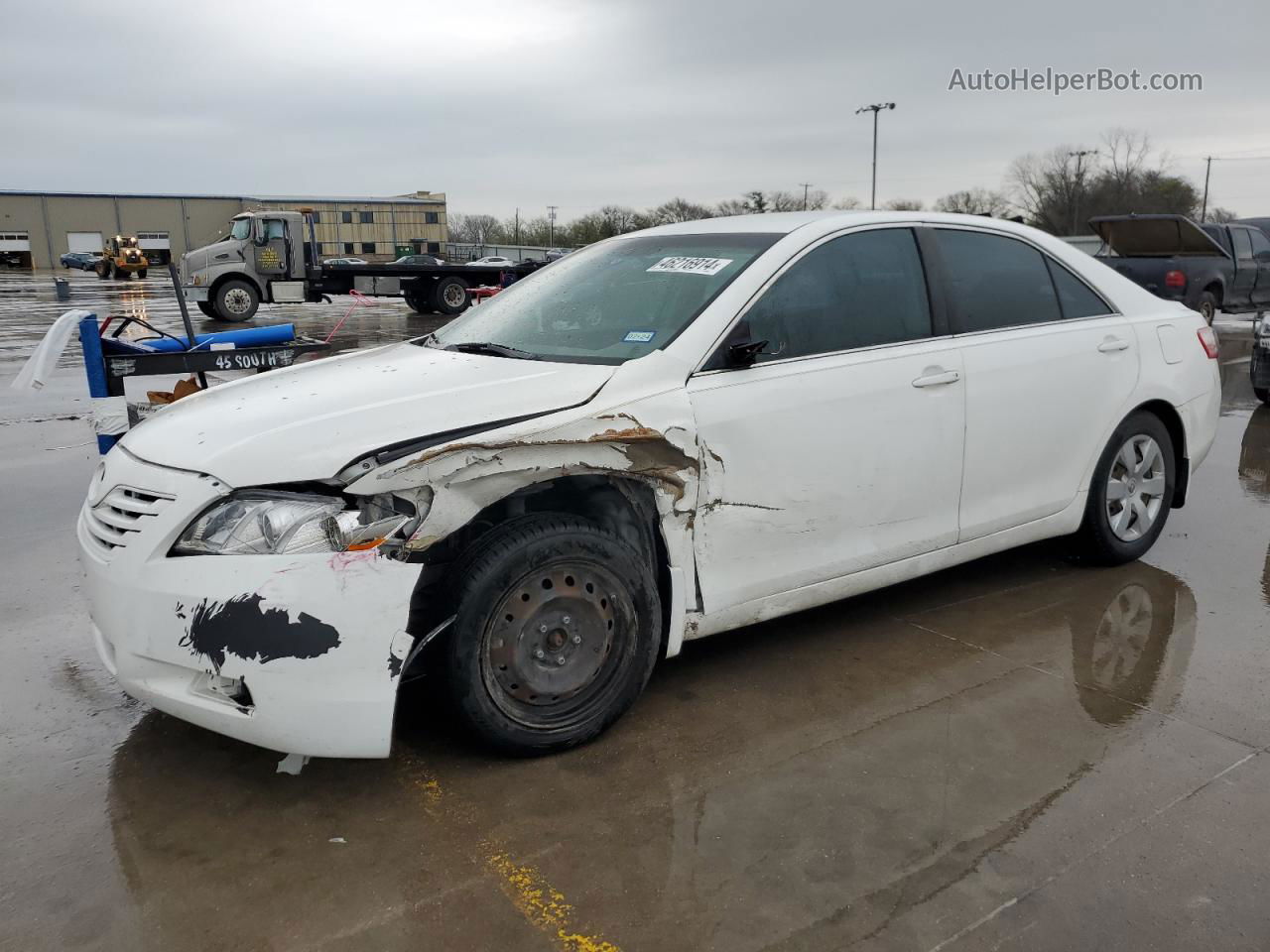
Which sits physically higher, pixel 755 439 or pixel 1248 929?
pixel 755 439

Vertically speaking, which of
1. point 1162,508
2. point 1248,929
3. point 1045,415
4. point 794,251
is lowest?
point 1248,929

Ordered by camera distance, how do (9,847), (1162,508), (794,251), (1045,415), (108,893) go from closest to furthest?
(108,893), (9,847), (794,251), (1045,415), (1162,508)

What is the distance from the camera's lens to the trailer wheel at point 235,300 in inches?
827

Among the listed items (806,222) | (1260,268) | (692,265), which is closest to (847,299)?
(806,222)

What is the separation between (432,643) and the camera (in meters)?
2.84

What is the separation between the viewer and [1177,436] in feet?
15.6

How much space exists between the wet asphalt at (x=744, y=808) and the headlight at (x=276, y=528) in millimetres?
778

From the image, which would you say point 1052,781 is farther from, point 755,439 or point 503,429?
point 503,429

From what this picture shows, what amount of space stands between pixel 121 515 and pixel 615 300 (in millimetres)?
1782

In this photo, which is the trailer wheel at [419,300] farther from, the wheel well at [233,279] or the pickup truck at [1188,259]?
the pickup truck at [1188,259]

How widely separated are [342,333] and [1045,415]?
55.7ft

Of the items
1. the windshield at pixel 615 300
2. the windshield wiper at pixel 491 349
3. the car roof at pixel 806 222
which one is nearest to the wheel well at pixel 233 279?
the windshield at pixel 615 300

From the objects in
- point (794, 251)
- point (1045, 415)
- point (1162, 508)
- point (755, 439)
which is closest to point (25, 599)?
point (755, 439)

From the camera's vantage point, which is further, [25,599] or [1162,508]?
[1162,508]
